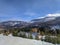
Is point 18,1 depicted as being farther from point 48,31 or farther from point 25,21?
point 48,31

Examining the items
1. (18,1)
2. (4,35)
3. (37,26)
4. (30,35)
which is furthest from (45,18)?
(4,35)

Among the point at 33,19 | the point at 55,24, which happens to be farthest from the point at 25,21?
the point at 55,24

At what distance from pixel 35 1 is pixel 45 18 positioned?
55 cm

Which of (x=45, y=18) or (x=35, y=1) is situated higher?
(x=35, y=1)

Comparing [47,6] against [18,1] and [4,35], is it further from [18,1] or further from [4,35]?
[4,35]

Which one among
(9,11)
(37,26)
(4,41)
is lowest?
(4,41)

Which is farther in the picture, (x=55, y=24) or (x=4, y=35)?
(x=4, y=35)

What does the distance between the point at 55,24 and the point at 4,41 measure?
1.45 metres

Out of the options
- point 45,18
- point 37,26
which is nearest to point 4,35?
point 37,26

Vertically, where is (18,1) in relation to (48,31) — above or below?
above

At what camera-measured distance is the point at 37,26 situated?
4.32m

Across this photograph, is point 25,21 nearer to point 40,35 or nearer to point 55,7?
point 40,35

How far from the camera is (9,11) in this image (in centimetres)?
452

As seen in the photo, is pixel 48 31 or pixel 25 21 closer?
pixel 48 31
